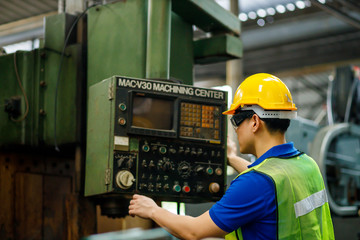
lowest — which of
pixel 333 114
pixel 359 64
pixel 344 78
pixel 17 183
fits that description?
pixel 17 183

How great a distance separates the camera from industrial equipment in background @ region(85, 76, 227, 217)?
2.05m

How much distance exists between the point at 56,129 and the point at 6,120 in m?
0.25

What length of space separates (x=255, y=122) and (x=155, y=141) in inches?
19.1

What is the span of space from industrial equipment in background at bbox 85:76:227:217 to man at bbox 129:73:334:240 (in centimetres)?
24

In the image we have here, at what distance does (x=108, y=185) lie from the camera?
6.65 feet

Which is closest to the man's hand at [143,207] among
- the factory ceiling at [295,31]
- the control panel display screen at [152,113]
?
the control panel display screen at [152,113]

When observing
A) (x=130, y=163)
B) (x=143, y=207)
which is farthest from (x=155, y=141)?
(x=143, y=207)

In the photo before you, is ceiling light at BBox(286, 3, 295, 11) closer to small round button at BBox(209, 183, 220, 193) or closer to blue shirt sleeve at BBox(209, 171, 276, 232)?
small round button at BBox(209, 183, 220, 193)

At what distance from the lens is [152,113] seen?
7.06 ft

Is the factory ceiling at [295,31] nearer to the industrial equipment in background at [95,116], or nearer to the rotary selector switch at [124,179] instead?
the industrial equipment in background at [95,116]

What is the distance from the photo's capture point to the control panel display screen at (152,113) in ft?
6.96

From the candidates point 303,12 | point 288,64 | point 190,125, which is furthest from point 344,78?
A: point 288,64

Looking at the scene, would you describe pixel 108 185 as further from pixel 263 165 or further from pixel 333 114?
pixel 333 114

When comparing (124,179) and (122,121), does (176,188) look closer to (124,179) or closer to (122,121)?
(124,179)
